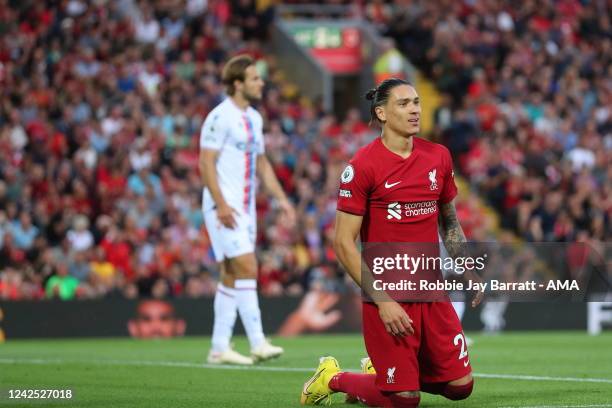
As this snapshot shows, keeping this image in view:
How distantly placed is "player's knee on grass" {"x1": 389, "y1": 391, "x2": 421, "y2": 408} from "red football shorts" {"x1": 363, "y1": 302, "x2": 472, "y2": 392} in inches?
1.6

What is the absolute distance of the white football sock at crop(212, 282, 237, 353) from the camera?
12.4m

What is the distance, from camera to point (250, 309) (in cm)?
1225

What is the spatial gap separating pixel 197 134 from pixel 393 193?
15095 millimetres

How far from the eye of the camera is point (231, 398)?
912cm

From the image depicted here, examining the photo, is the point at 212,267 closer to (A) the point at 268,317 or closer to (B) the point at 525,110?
(A) the point at 268,317

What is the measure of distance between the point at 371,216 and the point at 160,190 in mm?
13620

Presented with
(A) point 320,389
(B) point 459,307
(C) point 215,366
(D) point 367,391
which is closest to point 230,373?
(C) point 215,366

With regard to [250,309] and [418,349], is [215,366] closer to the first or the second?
[250,309]

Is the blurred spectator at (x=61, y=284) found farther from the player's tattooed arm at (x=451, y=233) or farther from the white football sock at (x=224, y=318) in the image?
the player's tattooed arm at (x=451, y=233)

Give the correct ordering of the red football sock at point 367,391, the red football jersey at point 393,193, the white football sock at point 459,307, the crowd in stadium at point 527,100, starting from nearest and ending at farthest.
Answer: the red football sock at point 367,391 → the red football jersey at point 393,193 → the white football sock at point 459,307 → the crowd in stadium at point 527,100

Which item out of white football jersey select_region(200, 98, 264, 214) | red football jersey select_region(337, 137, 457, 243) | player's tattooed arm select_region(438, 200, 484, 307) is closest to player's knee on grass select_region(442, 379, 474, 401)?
player's tattooed arm select_region(438, 200, 484, 307)

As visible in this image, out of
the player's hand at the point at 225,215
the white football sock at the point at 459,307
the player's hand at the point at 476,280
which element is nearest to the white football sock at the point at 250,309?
the player's hand at the point at 225,215

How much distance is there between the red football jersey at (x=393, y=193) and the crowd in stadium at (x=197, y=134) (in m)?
11.9

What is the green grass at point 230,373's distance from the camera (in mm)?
8875
